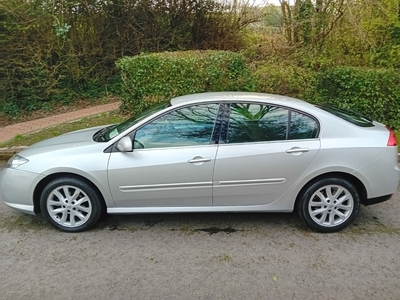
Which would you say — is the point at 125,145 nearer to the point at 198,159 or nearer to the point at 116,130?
the point at 116,130

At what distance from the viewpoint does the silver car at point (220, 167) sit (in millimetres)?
3500

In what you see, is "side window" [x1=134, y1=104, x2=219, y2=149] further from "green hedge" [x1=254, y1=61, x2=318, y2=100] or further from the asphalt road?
"green hedge" [x1=254, y1=61, x2=318, y2=100]

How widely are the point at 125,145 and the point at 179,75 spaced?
14.8ft

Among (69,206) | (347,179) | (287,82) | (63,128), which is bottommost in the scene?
(63,128)

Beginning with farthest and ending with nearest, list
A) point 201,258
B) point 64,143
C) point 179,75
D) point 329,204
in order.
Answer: point 179,75 < point 64,143 < point 329,204 < point 201,258

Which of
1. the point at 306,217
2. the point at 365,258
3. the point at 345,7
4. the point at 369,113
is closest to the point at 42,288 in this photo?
Result: the point at 306,217

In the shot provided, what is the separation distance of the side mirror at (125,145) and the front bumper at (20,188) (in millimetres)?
873

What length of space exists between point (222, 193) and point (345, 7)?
709cm

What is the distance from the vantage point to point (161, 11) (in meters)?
10.1

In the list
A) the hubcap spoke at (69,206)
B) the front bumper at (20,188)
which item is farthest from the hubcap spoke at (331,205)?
the front bumper at (20,188)

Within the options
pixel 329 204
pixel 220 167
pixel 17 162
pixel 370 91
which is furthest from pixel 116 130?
pixel 370 91

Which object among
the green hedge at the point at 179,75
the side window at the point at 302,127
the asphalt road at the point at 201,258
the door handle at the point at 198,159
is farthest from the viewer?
the green hedge at the point at 179,75

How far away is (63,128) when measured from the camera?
777 centimetres

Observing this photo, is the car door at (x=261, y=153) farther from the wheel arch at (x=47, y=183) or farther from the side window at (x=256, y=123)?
the wheel arch at (x=47, y=183)
